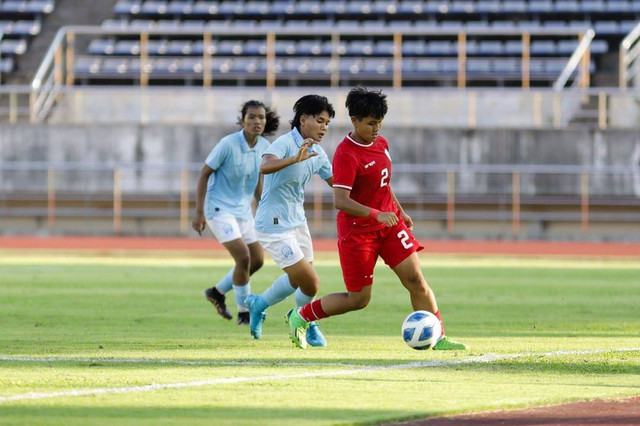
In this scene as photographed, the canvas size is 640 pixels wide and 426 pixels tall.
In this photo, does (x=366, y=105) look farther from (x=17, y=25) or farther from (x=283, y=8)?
(x=17, y=25)

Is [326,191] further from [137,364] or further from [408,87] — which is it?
[137,364]

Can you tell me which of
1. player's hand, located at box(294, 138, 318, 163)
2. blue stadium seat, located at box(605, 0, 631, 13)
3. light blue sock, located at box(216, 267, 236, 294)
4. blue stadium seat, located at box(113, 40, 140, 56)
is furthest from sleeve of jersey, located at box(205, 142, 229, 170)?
blue stadium seat, located at box(605, 0, 631, 13)

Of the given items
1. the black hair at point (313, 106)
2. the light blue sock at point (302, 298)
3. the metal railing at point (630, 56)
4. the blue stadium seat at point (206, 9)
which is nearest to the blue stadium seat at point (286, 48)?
the blue stadium seat at point (206, 9)

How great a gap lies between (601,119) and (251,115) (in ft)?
77.1

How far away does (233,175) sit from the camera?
482 inches

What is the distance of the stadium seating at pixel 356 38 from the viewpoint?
36.6 m

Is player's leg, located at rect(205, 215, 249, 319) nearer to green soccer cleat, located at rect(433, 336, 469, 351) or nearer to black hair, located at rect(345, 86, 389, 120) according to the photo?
black hair, located at rect(345, 86, 389, 120)

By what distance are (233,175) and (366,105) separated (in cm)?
327

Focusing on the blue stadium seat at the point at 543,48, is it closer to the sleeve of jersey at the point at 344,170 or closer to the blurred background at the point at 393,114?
the blurred background at the point at 393,114

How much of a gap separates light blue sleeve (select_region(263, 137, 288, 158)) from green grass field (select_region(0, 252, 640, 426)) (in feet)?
5.00

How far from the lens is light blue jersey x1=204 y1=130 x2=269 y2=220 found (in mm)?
12156

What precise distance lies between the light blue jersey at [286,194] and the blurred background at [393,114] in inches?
871

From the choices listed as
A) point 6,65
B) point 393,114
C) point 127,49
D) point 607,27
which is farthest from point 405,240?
point 6,65

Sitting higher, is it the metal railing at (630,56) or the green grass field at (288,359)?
the metal railing at (630,56)
